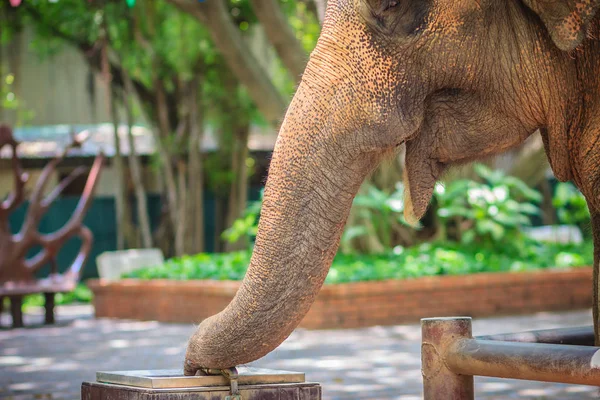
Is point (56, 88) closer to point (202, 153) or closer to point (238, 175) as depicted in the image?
point (202, 153)

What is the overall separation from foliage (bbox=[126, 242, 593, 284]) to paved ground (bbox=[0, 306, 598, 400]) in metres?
0.74

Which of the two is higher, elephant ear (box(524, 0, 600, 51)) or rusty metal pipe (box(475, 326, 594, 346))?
elephant ear (box(524, 0, 600, 51))

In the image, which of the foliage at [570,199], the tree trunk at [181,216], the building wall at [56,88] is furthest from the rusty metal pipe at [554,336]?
the building wall at [56,88]

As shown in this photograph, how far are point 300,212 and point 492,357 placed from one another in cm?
100

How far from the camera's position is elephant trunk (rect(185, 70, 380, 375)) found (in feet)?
8.52

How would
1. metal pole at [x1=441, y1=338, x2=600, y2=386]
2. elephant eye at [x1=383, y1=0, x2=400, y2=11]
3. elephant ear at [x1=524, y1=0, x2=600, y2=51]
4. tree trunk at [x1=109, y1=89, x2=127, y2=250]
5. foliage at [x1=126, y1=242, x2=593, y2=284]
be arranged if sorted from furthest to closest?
tree trunk at [x1=109, y1=89, x2=127, y2=250]
foliage at [x1=126, y1=242, x2=593, y2=284]
metal pole at [x1=441, y1=338, x2=600, y2=386]
elephant eye at [x1=383, y1=0, x2=400, y2=11]
elephant ear at [x1=524, y1=0, x2=600, y2=51]

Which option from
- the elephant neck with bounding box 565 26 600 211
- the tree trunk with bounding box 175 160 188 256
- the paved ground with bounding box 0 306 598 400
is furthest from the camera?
the tree trunk with bounding box 175 160 188 256

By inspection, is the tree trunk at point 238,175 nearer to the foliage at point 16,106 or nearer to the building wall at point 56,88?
the foliage at point 16,106

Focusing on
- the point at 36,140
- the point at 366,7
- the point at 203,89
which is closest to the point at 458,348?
the point at 366,7

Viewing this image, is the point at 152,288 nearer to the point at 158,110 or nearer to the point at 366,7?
the point at 158,110

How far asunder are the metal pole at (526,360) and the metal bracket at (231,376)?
0.79 m

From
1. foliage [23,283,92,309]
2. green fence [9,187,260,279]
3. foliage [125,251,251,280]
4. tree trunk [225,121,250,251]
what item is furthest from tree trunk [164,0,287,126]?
green fence [9,187,260,279]

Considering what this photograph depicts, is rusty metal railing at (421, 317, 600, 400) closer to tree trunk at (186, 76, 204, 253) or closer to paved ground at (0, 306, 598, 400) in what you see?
paved ground at (0, 306, 598, 400)

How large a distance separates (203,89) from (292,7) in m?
3.24
